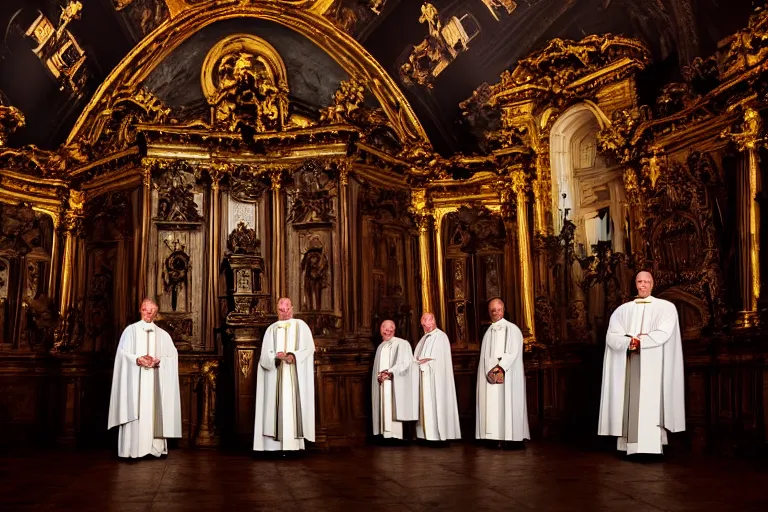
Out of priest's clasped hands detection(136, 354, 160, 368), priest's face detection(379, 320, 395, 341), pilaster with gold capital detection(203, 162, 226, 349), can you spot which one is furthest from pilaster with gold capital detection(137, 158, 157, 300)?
priest's face detection(379, 320, 395, 341)

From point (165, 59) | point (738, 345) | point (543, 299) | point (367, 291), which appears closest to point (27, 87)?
Result: point (165, 59)

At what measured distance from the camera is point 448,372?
42.2 feet

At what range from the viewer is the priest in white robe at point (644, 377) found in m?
9.32

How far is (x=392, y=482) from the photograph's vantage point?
789 centimetres

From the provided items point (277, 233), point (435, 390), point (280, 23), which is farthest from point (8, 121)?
point (435, 390)

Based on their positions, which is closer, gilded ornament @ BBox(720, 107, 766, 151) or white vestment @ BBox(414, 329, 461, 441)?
gilded ornament @ BBox(720, 107, 766, 151)

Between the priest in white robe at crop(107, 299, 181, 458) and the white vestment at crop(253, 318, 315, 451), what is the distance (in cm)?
117

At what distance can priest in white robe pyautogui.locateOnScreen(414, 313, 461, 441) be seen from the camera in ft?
41.0

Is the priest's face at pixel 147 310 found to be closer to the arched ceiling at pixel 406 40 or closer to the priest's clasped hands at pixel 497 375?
the priest's clasped hands at pixel 497 375

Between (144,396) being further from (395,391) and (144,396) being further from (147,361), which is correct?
(395,391)

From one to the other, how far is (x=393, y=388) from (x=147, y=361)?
3.73 meters

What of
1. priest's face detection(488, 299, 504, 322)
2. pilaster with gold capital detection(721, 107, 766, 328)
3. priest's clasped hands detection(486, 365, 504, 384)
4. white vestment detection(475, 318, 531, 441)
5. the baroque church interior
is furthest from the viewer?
the baroque church interior

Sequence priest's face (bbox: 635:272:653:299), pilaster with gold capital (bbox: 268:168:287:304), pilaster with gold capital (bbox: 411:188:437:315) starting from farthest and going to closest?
pilaster with gold capital (bbox: 411:188:437:315) < pilaster with gold capital (bbox: 268:168:287:304) < priest's face (bbox: 635:272:653:299)

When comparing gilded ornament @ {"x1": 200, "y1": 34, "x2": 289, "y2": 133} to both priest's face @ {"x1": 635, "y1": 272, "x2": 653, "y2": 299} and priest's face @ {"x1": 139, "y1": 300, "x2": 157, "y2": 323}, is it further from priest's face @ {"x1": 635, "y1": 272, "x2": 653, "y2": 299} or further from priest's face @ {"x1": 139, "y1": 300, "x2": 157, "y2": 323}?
priest's face @ {"x1": 635, "y1": 272, "x2": 653, "y2": 299}
